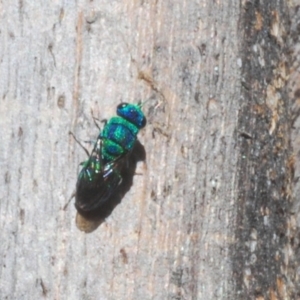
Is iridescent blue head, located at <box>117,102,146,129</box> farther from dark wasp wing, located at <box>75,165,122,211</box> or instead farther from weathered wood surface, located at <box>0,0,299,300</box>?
dark wasp wing, located at <box>75,165,122,211</box>

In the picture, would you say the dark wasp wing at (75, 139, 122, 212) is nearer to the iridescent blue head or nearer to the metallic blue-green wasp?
the metallic blue-green wasp

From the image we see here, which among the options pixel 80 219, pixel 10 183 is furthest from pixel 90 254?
pixel 10 183

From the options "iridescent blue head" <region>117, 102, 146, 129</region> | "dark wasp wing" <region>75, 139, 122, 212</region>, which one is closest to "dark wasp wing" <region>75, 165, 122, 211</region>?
"dark wasp wing" <region>75, 139, 122, 212</region>

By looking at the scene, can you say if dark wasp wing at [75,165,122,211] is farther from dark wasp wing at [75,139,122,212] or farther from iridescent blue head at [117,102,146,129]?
iridescent blue head at [117,102,146,129]

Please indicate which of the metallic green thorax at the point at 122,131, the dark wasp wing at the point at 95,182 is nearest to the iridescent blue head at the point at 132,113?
the metallic green thorax at the point at 122,131

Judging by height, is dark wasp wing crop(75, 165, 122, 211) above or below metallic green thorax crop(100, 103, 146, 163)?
below
